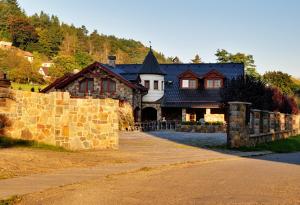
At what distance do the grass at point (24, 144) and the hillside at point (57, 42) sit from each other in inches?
3412

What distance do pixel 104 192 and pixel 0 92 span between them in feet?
30.9

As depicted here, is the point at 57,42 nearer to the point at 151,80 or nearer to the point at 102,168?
the point at 151,80

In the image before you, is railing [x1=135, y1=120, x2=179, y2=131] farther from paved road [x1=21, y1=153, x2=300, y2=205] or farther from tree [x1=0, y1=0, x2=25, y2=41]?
tree [x1=0, y1=0, x2=25, y2=41]

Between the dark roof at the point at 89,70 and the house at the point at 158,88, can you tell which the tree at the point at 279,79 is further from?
the dark roof at the point at 89,70

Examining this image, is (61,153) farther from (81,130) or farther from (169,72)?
(169,72)

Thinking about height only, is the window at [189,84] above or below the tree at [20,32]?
below

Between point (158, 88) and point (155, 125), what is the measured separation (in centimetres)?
707

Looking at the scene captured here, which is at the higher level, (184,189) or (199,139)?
(199,139)

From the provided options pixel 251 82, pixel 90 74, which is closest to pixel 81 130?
pixel 251 82

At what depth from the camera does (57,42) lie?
136500 mm

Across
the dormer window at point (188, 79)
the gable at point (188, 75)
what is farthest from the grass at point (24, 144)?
the gable at point (188, 75)

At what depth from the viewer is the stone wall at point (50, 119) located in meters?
17.9

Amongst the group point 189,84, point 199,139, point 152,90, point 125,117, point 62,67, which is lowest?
point 199,139

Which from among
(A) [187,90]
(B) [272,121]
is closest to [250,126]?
(B) [272,121]
